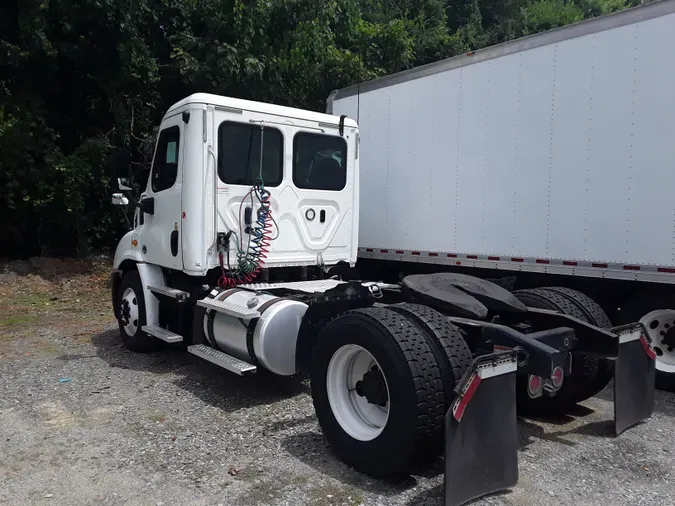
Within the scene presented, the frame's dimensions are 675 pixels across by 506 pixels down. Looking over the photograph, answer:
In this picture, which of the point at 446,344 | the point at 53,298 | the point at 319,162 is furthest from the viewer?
the point at 53,298

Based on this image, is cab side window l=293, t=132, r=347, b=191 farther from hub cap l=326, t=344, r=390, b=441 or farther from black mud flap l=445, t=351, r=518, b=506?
black mud flap l=445, t=351, r=518, b=506

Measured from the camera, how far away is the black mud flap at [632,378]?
13.9 ft

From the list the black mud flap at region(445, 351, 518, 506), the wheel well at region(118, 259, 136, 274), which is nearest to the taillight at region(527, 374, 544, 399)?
the black mud flap at region(445, 351, 518, 506)

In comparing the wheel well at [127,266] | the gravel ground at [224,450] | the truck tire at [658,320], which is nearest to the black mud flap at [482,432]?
the gravel ground at [224,450]

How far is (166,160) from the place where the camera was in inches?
253

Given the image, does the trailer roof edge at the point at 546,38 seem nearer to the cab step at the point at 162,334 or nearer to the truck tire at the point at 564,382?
the truck tire at the point at 564,382

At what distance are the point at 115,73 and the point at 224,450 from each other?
450 inches

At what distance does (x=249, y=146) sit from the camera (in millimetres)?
6145

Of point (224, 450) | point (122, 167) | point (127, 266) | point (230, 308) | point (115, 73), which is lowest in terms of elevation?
point (224, 450)

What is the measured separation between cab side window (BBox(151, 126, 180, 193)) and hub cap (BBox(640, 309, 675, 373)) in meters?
5.15

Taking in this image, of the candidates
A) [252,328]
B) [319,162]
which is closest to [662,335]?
A: [319,162]

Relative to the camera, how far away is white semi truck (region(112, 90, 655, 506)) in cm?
352

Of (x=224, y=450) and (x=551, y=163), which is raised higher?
(x=551, y=163)

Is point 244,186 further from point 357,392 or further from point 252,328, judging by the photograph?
point 357,392
